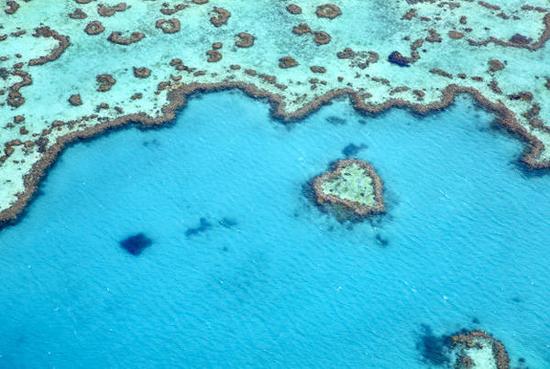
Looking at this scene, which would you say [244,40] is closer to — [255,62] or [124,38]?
[255,62]

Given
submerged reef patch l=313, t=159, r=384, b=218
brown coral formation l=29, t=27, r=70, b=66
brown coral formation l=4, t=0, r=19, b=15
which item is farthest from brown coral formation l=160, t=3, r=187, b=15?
submerged reef patch l=313, t=159, r=384, b=218

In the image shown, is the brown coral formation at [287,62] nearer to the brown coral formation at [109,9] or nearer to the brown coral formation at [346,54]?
the brown coral formation at [346,54]

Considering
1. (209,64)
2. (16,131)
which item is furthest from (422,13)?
(16,131)

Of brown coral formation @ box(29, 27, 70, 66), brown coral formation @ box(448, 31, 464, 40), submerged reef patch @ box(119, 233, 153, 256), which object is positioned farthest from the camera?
brown coral formation @ box(448, 31, 464, 40)

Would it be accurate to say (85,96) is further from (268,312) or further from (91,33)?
(268,312)

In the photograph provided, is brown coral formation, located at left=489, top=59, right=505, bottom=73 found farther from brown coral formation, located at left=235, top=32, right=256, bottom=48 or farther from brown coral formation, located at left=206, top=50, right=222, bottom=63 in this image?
brown coral formation, located at left=206, top=50, right=222, bottom=63

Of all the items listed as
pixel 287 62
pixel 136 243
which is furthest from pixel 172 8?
pixel 136 243
